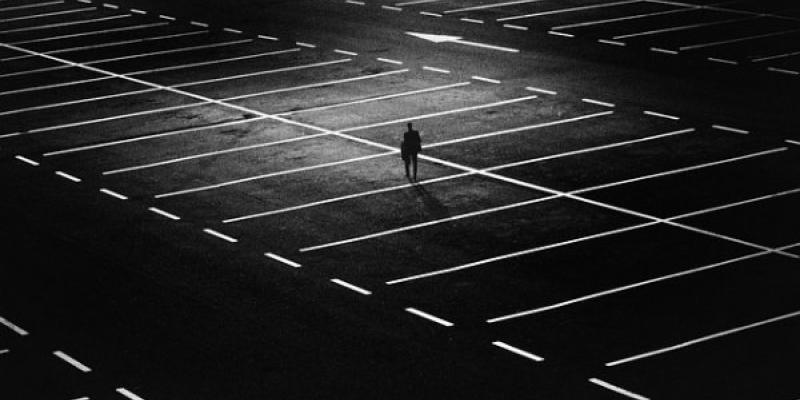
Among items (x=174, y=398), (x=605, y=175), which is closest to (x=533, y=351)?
(x=174, y=398)

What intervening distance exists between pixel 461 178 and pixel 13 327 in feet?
30.2

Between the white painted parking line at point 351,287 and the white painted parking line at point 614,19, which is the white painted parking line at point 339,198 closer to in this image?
the white painted parking line at point 351,287

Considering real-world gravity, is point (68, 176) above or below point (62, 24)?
above

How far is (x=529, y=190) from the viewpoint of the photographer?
2439 centimetres

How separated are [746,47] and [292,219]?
15759mm

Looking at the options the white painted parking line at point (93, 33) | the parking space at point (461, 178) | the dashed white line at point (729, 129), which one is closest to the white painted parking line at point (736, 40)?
the parking space at point (461, 178)

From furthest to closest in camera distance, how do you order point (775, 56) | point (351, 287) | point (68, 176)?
1. point (775, 56)
2. point (68, 176)
3. point (351, 287)

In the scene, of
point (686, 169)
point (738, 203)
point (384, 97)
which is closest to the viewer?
point (738, 203)

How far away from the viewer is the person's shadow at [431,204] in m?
23.3

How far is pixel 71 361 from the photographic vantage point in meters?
17.7

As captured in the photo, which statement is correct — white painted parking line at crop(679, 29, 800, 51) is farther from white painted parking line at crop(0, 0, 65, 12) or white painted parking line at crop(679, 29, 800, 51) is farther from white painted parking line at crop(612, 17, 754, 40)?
white painted parking line at crop(0, 0, 65, 12)

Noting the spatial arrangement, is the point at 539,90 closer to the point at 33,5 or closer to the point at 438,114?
the point at 438,114

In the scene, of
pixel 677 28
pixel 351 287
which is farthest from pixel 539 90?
pixel 351 287

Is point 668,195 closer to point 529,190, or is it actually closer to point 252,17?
point 529,190
